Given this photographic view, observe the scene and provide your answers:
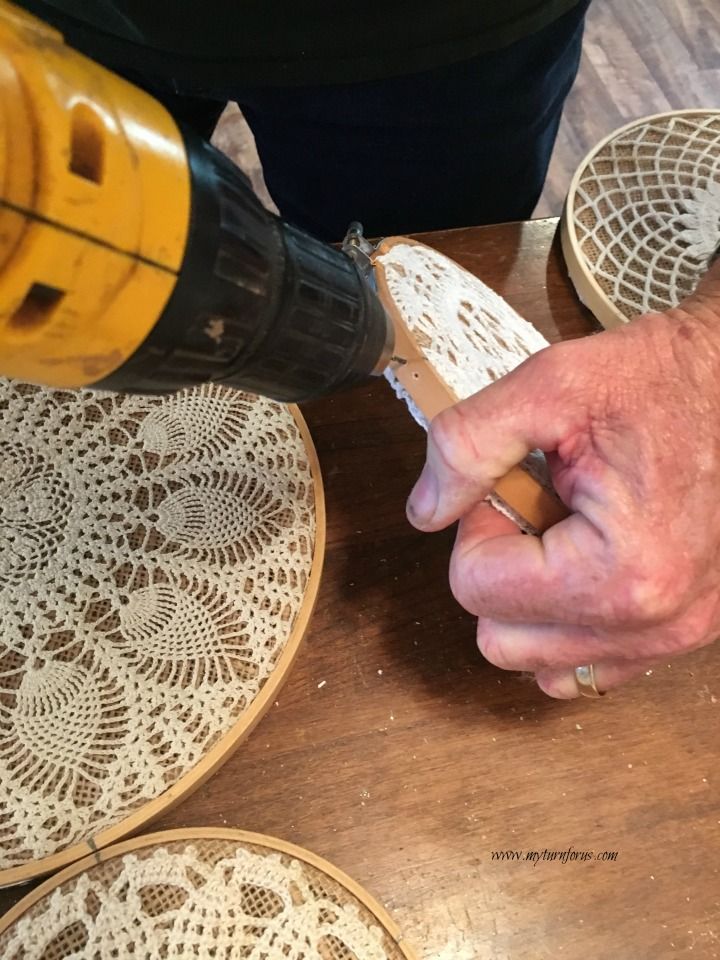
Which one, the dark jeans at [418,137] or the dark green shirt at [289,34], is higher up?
the dark green shirt at [289,34]

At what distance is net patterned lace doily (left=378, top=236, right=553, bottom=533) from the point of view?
35 centimetres

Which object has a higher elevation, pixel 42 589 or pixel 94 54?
pixel 94 54

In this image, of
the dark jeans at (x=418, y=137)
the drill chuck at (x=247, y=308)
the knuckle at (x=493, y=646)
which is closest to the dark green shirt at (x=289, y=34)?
the dark jeans at (x=418, y=137)

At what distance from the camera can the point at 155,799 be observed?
0.36 metres

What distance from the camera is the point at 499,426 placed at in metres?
0.31

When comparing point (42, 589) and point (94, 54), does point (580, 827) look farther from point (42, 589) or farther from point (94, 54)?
point (94, 54)

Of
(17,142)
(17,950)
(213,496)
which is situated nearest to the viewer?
(17,142)

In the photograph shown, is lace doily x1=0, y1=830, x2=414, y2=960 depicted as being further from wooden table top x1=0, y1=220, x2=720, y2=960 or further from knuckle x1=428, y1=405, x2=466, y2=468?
knuckle x1=428, y1=405, x2=466, y2=468

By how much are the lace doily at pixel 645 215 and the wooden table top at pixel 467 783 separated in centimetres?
22

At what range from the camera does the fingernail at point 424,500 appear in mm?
342

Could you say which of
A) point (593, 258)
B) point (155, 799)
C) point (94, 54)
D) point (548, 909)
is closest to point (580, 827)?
point (548, 909)

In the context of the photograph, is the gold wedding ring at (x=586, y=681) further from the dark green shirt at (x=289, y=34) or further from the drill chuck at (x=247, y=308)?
→ the dark green shirt at (x=289, y=34)

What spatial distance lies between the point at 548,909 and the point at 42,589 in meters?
0.29

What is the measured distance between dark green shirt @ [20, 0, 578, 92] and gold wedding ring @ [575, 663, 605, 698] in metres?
0.30
